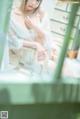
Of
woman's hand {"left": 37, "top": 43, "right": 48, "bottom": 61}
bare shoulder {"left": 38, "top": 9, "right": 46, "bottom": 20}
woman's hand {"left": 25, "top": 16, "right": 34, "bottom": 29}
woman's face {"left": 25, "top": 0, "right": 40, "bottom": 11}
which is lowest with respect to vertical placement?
woman's hand {"left": 37, "top": 43, "right": 48, "bottom": 61}

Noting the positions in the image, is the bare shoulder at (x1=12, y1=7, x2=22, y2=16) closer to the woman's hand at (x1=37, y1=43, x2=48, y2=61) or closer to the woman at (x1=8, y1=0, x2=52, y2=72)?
the woman at (x1=8, y1=0, x2=52, y2=72)

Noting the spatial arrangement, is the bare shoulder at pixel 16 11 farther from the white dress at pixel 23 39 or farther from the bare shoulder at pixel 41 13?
the bare shoulder at pixel 41 13

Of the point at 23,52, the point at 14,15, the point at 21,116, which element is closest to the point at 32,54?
the point at 23,52

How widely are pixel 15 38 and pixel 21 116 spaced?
2.19 ft

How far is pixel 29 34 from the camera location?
8.69ft

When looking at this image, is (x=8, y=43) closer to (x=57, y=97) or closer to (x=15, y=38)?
(x=15, y=38)

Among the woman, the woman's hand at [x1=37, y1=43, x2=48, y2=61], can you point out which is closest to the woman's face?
the woman

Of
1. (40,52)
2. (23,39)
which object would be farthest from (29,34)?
(40,52)

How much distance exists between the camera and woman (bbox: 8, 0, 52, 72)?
8.55ft

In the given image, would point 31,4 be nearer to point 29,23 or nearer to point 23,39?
point 29,23

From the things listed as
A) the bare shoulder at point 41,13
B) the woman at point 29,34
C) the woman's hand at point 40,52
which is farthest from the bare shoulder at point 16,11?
the woman's hand at point 40,52

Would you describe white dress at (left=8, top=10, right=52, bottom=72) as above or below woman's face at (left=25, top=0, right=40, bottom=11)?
below

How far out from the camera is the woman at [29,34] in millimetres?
2605

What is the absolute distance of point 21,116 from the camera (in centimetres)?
277
